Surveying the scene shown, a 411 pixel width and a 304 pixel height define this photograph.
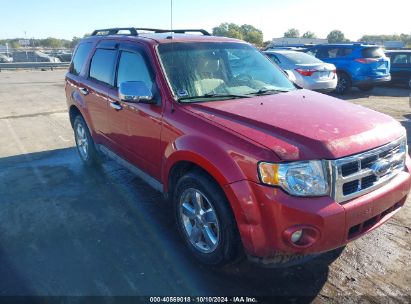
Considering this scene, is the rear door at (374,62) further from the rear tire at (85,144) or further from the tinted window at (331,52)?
the rear tire at (85,144)

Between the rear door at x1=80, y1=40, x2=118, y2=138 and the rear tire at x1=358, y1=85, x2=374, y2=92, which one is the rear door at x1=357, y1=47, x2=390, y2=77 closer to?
the rear tire at x1=358, y1=85, x2=374, y2=92

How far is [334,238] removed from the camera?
250 centimetres

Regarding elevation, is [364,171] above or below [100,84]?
below

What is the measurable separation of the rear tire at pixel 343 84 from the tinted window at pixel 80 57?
1001 cm

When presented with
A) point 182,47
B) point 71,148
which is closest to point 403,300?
point 182,47

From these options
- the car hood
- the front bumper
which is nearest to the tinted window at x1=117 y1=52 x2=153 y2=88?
the car hood

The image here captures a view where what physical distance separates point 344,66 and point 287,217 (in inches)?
464

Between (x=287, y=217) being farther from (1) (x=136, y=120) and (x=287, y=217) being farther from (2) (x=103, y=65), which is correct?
(2) (x=103, y=65)

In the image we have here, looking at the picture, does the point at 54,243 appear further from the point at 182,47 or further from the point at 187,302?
the point at 182,47

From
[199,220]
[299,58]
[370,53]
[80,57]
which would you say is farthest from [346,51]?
[199,220]

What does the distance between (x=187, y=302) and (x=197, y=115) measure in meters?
1.49

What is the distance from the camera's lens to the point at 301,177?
2.45m

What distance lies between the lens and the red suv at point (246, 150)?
8.07ft

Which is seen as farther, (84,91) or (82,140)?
(82,140)
